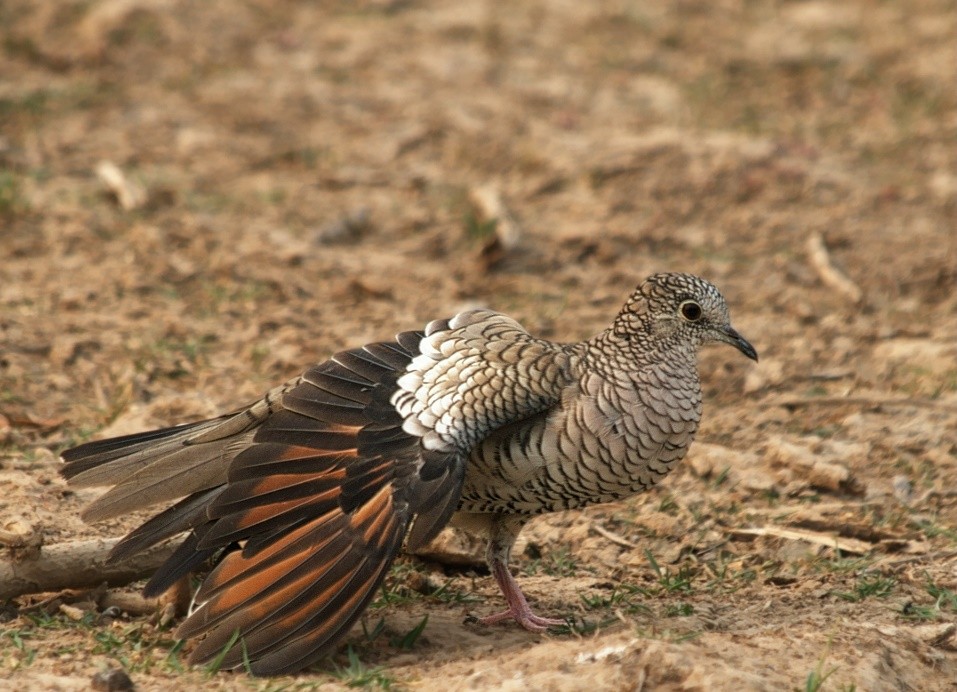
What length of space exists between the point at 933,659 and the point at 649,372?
1.28 meters

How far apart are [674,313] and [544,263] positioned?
9.71 ft

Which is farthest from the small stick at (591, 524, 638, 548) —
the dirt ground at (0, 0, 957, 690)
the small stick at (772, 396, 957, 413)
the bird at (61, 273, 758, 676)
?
the small stick at (772, 396, 957, 413)

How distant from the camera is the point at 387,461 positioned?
4320mm

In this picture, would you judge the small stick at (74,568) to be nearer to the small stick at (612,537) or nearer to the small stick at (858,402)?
the small stick at (612,537)

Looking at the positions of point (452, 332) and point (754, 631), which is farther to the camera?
point (452, 332)

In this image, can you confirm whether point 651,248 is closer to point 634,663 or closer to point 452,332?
point 452,332

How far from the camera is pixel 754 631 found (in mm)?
4336

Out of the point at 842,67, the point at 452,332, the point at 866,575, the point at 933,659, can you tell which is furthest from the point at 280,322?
the point at 842,67

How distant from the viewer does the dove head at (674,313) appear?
485 centimetres

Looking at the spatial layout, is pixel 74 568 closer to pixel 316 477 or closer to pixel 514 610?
pixel 316 477

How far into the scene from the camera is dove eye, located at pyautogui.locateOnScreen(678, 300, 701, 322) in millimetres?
4871

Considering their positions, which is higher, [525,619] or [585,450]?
[585,450]

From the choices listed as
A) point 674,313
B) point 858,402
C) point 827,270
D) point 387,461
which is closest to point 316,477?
point 387,461

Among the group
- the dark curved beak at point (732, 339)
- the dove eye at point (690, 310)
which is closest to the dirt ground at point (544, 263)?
the dark curved beak at point (732, 339)
